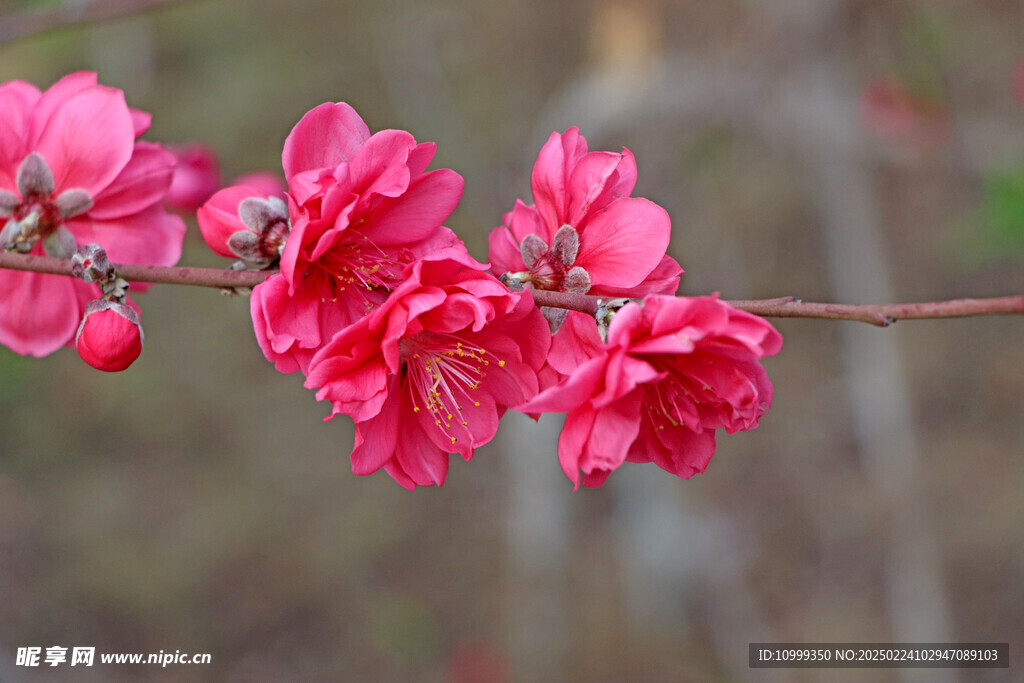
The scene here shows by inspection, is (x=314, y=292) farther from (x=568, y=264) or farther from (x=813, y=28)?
(x=813, y=28)

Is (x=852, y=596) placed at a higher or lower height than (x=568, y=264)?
lower

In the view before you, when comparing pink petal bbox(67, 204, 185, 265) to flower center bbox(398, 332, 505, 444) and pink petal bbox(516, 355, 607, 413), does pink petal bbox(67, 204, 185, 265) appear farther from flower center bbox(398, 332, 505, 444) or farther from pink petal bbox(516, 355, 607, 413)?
pink petal bbox(516, 355, 607, 413)

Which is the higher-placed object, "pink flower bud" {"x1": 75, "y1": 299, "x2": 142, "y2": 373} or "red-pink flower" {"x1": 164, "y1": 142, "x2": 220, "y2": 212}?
"red-pink flower" {"x1": 164, "y1": 142, "x2": 220, "y2": 212}

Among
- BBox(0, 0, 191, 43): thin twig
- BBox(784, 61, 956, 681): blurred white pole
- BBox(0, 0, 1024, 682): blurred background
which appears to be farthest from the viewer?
BBox(0, 0, 1024, 682): blurred background

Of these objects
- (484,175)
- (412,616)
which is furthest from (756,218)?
(412,616)

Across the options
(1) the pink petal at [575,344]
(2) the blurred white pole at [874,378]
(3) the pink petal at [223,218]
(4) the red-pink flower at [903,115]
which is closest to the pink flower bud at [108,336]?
(3) the pink petal at [223,218]

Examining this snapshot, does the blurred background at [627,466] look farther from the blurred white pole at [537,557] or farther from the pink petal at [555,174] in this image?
the pink petal at [555,174]

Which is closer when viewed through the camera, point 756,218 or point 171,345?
point 171,345

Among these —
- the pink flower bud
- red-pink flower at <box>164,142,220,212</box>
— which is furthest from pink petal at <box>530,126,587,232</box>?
red-pink flower at <box>164,142,220,212</box>
